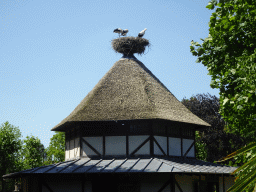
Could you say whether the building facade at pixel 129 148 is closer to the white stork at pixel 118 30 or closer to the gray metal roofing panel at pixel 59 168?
the gray metal roofing panel at pixel 59 168

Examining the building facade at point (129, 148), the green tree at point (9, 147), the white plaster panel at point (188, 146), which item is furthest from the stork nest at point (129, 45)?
the green tree at point (9, 147)

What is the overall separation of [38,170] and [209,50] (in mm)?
10607

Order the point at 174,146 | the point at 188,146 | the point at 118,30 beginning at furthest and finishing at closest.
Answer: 1. the point at 118,30
2. the point at 188,146
3. the point at 174,146

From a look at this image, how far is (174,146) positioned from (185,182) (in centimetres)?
201

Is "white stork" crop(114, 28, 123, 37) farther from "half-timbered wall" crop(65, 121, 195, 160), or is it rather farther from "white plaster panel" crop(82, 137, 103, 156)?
"white plaster panel" crop(82, 137, 103, 156)

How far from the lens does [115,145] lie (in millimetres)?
16531

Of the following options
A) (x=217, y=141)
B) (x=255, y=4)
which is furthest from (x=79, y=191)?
(x=217, y=141)

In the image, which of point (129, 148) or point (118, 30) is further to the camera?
point (118, 30)

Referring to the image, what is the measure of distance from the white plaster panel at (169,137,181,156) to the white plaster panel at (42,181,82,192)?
509cm

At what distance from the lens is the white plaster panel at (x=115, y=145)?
16.4 meters

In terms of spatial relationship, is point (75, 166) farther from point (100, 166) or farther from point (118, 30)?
point (118, 30)

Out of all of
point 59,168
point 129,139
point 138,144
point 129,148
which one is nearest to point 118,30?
point 129,139

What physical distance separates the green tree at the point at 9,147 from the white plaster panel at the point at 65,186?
17330mm

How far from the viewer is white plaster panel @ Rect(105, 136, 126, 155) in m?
16.4
